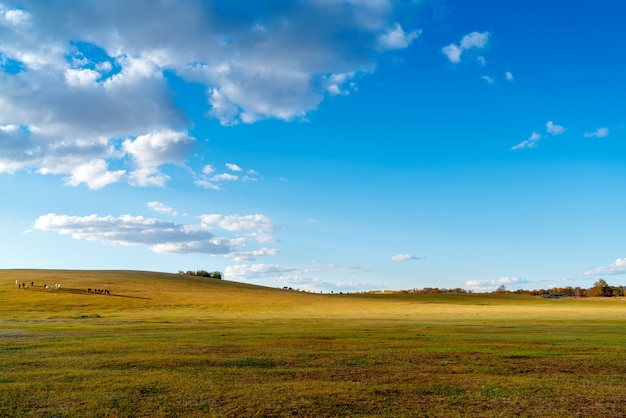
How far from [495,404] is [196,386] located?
22.1 feet

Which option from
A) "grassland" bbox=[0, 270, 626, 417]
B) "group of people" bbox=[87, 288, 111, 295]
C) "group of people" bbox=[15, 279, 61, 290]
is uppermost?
"group of people" bbox=[15, 279, 61, 290]

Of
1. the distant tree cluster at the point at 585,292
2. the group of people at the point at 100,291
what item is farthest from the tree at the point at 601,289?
the group of people at the point at 100,291

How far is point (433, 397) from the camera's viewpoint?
1113 cm

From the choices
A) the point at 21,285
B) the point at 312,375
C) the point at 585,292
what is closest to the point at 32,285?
the point at 21,285

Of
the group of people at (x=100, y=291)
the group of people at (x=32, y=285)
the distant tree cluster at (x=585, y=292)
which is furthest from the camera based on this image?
the distant tree cluster at (x=585, y=292)

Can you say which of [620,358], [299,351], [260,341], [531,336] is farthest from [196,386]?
[531,336]

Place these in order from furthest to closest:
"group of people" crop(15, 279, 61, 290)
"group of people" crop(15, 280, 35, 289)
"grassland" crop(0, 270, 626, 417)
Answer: "group of people" crop(15, 280, 35, 289) < "group of people" crop(15, 279, 61, 290) < "grassland" crop(0, 270, 626, 417)

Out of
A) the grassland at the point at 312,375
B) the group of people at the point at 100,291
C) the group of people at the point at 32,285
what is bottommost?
the grassland at the point at 312,375

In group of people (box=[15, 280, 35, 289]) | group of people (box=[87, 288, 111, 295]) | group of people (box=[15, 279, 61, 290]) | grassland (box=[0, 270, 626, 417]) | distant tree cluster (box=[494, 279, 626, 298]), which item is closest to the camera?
grassland (box=[0, 270, 626, 417])

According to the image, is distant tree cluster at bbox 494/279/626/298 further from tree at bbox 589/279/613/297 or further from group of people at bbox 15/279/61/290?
group of people at bbox 15/279/61/290

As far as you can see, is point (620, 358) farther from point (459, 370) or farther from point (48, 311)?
point (48, 311)

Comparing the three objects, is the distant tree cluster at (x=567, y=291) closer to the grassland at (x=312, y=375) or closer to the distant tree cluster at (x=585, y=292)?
the distant tree cluster at (x=585, y=292)

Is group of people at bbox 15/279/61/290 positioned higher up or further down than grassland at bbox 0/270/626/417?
higher up

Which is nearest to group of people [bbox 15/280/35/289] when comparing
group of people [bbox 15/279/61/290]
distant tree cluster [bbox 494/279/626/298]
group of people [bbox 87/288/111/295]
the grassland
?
group of people [bbox 15/279/61/290]
